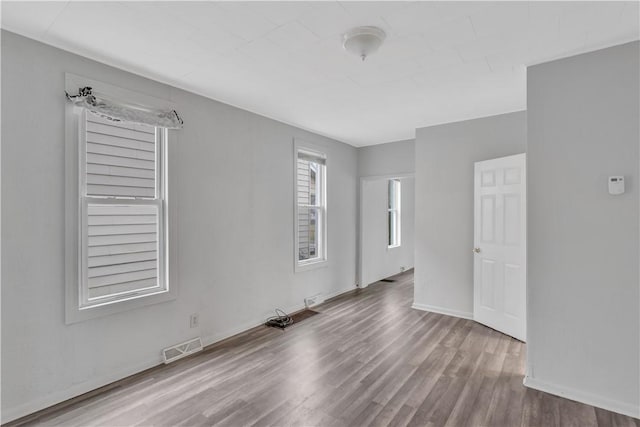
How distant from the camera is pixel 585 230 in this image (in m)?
2.30

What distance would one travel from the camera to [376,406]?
224cm

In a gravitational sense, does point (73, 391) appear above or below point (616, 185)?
below

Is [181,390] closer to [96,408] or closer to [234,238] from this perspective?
[96,408]

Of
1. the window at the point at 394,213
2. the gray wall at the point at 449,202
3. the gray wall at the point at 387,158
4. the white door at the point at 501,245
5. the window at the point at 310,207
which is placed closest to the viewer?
the white door at the point at 501,245

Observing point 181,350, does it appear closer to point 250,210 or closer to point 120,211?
point 120,211

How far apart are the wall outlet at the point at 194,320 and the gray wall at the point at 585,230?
2.95 metres

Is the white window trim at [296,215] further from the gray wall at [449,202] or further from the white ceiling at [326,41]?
the gray wall at [449,202]

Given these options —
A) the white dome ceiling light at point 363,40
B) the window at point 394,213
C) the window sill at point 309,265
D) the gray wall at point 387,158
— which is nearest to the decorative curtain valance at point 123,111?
the white dome ceiling light at point 363,40

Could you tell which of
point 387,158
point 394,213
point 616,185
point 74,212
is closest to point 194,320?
point 74,212

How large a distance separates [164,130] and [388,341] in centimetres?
307

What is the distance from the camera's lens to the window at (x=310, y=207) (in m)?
4.62

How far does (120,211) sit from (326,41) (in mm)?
2127

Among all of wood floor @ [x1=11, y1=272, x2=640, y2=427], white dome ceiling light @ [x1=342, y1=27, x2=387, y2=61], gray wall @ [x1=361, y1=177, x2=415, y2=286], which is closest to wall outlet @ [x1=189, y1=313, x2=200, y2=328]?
wood floor @ [x1=11, y1=272, x2=640, y2=427]

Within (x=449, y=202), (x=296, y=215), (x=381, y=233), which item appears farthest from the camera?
(x=381, y=233)
